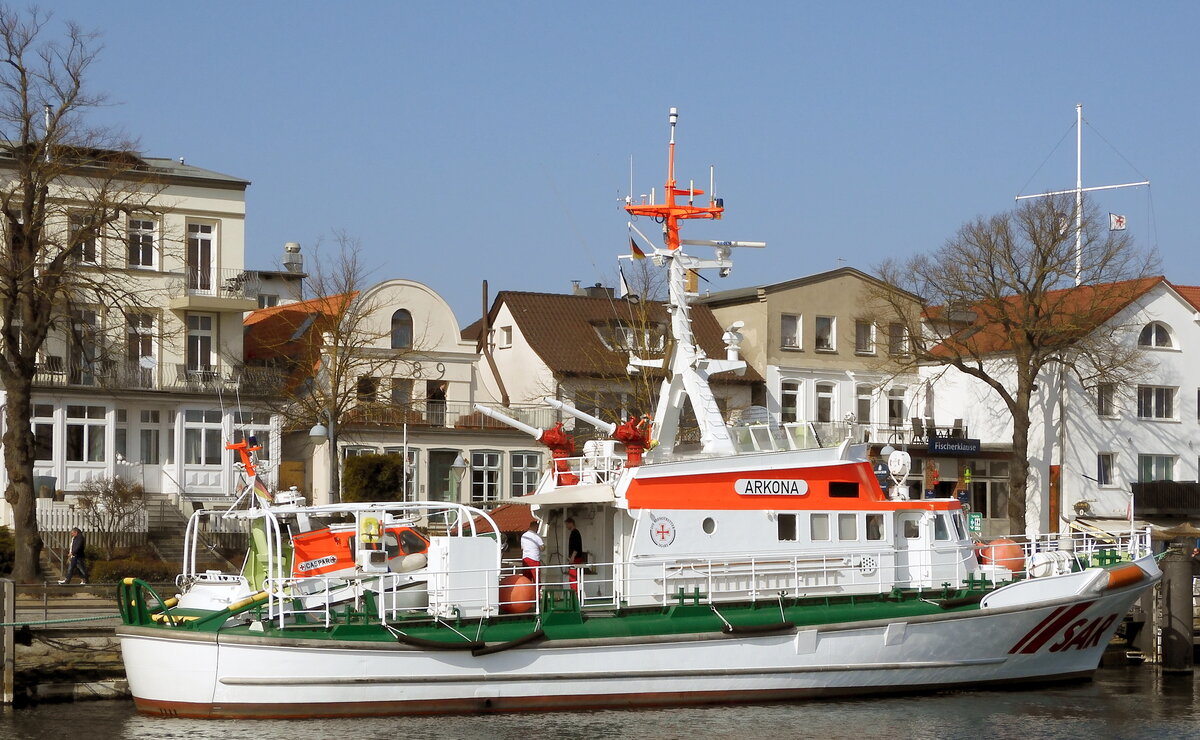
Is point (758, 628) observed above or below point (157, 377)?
below

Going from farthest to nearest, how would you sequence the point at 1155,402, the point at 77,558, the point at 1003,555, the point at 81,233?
the point at 1155,402 < the point at 77,558 < the point at 81,233 < the point at 1003,555

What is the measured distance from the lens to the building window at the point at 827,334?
53197 mm

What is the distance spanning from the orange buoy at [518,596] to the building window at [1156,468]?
34197 mm

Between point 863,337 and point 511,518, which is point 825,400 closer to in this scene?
point 863,337

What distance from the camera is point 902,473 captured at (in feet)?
81.0

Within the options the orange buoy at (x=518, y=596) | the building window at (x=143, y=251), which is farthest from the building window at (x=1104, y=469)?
the orange buoy at (x=518, y=596)

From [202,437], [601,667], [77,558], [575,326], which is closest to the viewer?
[601,667]

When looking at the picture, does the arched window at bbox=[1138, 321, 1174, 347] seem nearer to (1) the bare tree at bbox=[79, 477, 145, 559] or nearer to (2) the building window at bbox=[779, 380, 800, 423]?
(2) the building window at bbox=[779, 380, 800, 423]

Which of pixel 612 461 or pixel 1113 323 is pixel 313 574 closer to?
pixel 612 461

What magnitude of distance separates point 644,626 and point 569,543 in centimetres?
263

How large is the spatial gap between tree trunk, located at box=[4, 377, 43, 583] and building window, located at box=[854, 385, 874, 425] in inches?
1190

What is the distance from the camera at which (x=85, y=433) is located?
135 ft

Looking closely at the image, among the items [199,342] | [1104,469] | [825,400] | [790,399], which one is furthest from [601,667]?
[1104,469]

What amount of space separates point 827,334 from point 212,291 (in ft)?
68.9
